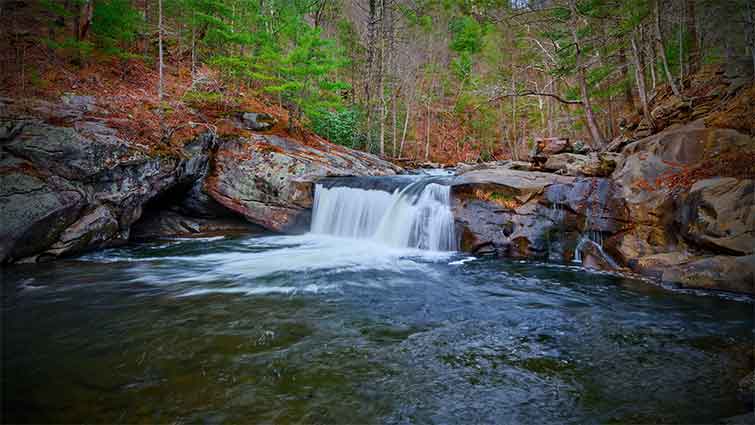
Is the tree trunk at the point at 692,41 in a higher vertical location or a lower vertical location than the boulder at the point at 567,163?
higher

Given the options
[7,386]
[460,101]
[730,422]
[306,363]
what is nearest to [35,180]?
[7,386]

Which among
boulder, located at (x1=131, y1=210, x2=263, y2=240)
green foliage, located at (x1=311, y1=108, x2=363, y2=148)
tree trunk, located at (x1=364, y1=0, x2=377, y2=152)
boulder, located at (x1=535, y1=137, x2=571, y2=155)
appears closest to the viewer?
boulder, located at (x1=131, y1=210, x2=263, y2=240)

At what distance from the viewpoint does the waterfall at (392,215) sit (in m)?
9.60

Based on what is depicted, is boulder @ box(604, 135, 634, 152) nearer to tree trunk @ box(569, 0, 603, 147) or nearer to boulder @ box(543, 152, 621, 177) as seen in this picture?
tree trunk @ box(569, 0, 603, 147)

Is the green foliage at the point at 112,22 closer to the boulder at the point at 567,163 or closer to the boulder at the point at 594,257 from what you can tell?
the boulder at the point at 567,163

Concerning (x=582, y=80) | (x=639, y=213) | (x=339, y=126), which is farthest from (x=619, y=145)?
(x=339, y=126)

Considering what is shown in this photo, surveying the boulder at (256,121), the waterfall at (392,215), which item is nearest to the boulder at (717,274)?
the waterfall at (392,215)

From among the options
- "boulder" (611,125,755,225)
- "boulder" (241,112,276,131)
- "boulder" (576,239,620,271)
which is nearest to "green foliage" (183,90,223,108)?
"boulder" (241,112,276,131)

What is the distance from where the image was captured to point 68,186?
7.69 m

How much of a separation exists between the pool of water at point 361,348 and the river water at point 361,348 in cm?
2

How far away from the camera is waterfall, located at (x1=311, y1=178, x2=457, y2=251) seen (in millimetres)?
9602

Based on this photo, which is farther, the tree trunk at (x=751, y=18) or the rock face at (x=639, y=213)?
the tree trunk at (x=751, y=18)

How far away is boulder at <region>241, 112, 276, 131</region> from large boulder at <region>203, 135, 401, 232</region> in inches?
33.9

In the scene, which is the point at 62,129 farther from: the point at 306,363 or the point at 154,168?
the point at 306,363
